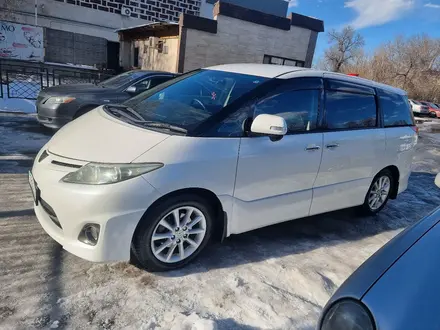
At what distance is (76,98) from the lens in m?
6.54

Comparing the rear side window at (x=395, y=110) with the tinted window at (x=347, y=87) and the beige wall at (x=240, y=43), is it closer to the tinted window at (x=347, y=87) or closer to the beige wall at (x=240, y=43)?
the tinted window at (x=347, y=87)

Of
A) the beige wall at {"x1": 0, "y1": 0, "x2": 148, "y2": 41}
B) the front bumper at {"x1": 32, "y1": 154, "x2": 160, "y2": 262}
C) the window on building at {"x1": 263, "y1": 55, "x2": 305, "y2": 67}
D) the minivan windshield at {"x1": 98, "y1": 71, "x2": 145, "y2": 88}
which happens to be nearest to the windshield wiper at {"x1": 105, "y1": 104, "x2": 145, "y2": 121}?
the front bumper at {"x1": 32, "y1": 154, "x2": 160, "y2": 262}

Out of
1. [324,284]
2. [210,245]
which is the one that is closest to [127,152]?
[210,245]

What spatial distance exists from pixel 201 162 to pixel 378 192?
2905mm

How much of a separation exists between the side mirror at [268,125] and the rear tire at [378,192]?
2136 millimetres

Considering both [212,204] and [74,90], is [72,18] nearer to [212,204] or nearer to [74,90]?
[74,90]

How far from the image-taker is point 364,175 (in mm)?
3990

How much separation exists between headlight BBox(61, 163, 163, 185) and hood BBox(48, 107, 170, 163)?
51 mm

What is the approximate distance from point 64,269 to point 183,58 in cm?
1524

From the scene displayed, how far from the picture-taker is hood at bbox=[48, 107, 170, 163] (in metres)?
2.49

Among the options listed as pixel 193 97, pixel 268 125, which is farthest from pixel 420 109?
pixel 268 125

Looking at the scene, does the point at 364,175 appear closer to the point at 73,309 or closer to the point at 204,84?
the point at 204,84

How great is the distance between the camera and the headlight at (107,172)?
2.39 m

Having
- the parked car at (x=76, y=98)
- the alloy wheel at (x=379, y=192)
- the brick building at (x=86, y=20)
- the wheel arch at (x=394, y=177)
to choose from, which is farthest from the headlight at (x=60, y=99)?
the brick building at (x=86, y=20)
